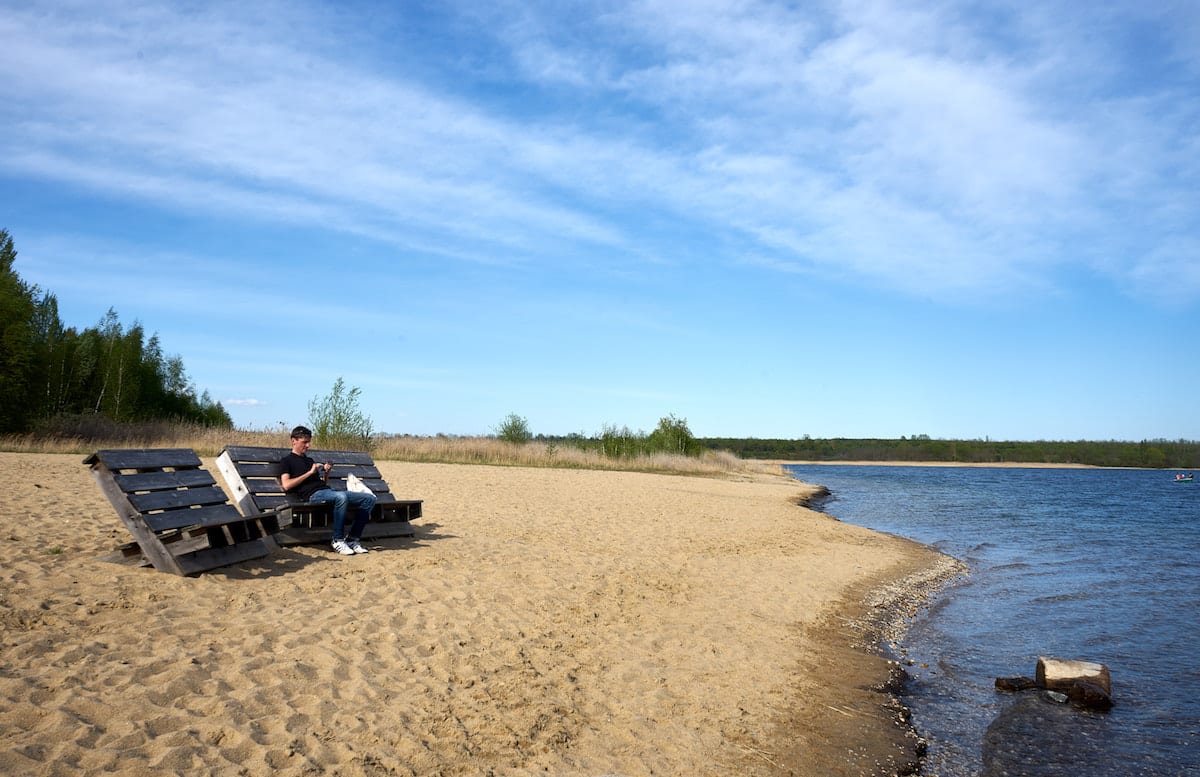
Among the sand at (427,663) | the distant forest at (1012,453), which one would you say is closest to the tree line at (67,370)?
the sand at (427,663)

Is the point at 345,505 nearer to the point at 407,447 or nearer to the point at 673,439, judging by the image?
the point at 407,447

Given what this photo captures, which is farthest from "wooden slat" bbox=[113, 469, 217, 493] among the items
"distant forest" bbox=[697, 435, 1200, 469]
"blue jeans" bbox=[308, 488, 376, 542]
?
"distant forest" bbox=[697, 435, 1200, 469]

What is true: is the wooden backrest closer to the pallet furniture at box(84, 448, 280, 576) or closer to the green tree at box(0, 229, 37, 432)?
the pallet furniture at box(84, 448, 280, 576)

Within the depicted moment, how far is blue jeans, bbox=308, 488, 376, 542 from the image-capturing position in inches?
376

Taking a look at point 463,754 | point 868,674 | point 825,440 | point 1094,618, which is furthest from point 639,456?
point 825,440

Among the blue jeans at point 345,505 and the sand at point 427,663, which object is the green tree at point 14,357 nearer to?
the sand at point 427,663

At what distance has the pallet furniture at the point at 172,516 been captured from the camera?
7.60 metres

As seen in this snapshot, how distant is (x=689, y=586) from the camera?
10.4 m

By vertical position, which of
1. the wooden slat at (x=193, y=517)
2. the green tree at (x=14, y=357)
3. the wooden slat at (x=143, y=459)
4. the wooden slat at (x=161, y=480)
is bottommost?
the wooden slat at (x=193, y=517)

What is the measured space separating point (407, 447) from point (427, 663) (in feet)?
91.6

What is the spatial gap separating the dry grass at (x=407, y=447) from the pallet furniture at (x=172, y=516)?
65.5ft

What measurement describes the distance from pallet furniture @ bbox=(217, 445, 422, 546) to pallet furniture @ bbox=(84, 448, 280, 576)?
649mm

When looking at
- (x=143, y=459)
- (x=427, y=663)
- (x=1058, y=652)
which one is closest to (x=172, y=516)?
Result: (x=143, y=459)

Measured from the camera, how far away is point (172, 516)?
25.9 feet
